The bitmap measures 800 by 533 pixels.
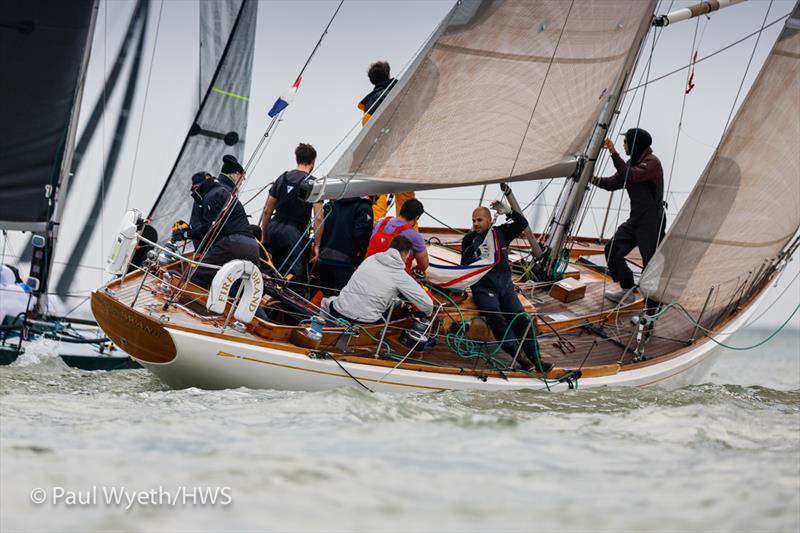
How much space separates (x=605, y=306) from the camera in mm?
8086

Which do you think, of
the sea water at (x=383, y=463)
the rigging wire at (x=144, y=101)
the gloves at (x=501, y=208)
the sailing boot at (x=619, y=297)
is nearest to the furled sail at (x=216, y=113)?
the rigging wire at (x=144, y=101)

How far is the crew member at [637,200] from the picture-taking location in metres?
7.82

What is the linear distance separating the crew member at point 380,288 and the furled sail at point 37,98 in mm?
4087

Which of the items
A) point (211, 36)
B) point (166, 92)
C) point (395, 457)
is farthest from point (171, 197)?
point (395, 457)

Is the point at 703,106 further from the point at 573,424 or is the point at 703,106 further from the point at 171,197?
the point at 573,424

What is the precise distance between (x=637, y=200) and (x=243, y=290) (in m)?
3.62

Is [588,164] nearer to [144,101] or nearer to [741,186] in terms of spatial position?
[741,186]

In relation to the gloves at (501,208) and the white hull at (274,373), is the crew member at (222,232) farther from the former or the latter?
the gloves at (501,208)

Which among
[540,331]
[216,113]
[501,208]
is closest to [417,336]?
[501,208]

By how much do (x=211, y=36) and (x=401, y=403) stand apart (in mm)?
6791

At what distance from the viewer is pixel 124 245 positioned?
6363 millimetres

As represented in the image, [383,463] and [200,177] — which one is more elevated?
[200,177]

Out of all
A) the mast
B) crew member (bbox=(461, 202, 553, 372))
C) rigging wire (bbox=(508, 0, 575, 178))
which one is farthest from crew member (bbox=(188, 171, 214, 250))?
the mast

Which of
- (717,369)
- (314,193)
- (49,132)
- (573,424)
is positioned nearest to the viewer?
(573,424)
